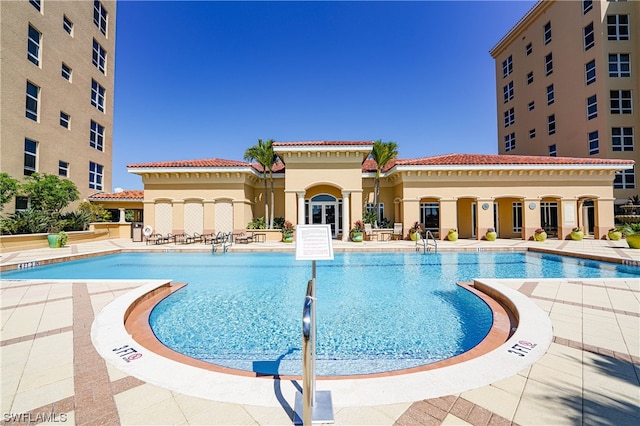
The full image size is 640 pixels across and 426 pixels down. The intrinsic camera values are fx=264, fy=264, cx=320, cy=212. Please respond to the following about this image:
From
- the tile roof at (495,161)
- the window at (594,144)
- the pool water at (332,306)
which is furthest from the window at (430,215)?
the window at (594,144)

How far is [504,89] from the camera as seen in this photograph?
105 feet

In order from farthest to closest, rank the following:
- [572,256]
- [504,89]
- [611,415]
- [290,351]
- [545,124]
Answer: [504,89] → [545,124] → [572,256] → [290,351] → [611,415]

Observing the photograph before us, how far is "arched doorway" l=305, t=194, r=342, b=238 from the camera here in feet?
65.2

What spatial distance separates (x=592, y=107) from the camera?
21766 mm

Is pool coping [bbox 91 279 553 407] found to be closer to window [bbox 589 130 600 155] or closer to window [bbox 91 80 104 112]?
window [bbox 589 130 600 155]

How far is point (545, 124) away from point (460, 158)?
46.4 ft

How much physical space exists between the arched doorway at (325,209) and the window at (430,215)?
6.12 m

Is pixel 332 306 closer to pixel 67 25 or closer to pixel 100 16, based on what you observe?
pixel 67 25

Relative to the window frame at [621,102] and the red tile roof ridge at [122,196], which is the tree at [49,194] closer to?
the red tile roof ridge at [122,196]

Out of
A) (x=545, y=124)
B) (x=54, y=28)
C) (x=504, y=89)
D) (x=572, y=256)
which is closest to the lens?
(x=572, y=256)

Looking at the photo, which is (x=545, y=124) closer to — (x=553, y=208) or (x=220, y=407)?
(x=553, y=208)

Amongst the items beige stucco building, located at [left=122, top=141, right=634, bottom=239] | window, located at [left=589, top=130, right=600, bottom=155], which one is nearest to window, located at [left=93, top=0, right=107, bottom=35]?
beige stucco building, located at [left=122, top=141, right=634, bottom=239]

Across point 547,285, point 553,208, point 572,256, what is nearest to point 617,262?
point 572,256

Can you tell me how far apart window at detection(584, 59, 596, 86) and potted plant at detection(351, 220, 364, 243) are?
23132mm
